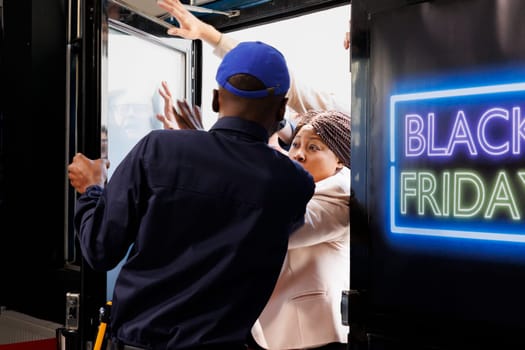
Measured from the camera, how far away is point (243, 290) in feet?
4.68

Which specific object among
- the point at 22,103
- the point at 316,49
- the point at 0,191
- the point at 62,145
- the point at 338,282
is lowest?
the point at 338,282

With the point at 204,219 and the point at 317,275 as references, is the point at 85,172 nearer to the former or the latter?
the point at 204,219

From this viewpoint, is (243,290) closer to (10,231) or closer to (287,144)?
(287,144)

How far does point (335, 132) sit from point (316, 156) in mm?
128

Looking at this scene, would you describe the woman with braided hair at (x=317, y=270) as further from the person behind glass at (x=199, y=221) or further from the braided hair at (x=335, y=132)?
the person behind glass at (x=199, y=221)

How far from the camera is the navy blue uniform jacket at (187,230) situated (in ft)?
4.37

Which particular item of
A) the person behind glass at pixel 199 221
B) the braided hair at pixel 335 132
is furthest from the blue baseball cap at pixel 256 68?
the braided hair at pixel 335 132

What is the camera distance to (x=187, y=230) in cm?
135

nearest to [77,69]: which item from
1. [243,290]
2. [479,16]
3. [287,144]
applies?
[287,144]

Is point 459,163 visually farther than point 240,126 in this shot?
No

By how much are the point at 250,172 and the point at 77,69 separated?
1.06 meters

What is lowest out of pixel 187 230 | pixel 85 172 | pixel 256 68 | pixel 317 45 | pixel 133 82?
pixel 187 230

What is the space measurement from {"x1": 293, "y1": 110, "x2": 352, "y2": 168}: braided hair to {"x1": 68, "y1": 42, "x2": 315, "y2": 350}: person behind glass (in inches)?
27.3

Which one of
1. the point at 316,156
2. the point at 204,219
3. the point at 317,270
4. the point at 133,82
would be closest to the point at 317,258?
the point at 317,270
